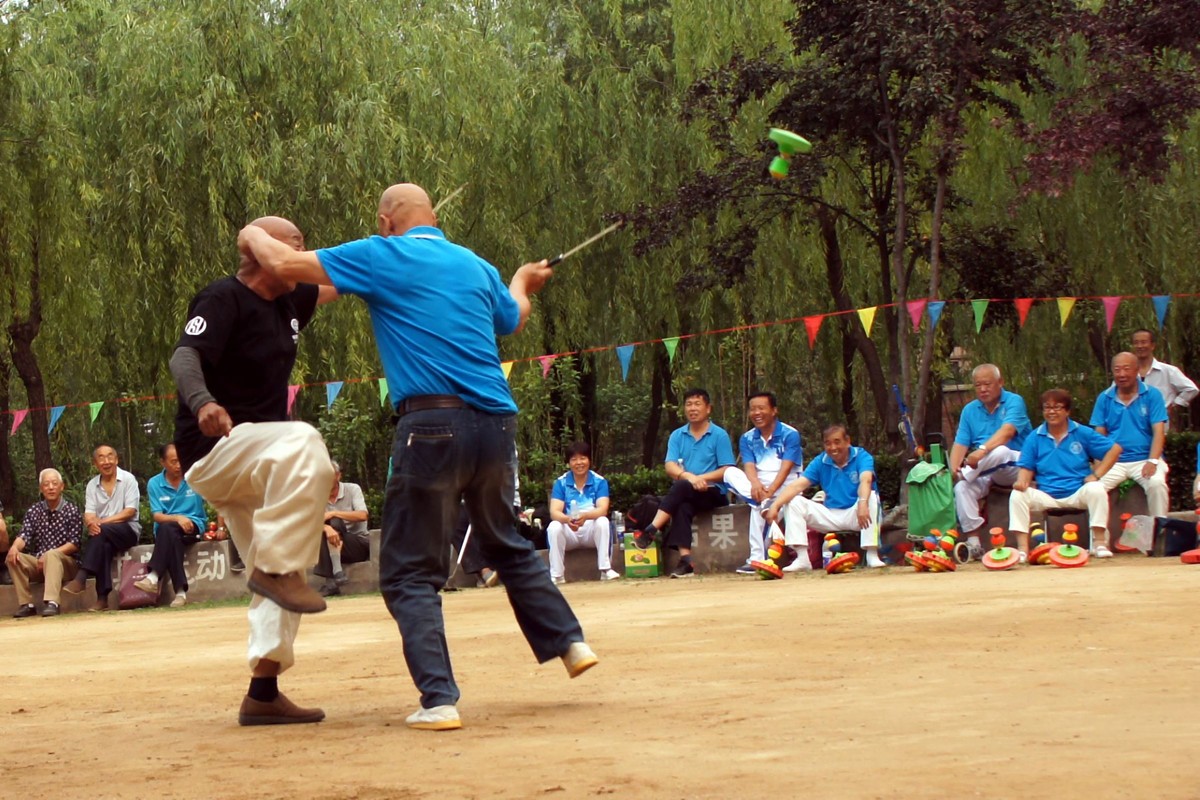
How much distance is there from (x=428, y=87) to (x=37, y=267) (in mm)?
5390

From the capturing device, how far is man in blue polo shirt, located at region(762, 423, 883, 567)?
15047 mm

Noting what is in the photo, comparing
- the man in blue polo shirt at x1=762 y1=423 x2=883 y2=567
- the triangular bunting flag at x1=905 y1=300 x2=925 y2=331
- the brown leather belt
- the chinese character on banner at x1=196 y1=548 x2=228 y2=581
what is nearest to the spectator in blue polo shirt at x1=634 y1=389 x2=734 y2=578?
the man in blue polo shirt at x1=762 y1=423 x2=883 y2=567

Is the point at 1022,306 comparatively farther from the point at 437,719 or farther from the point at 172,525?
the point at 437,719

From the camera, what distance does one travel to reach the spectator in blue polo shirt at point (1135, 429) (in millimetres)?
14234

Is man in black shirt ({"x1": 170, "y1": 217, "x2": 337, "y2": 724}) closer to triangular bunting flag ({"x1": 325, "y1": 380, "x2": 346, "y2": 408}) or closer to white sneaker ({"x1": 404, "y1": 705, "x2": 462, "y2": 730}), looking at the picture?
white sneaker ({"x1": 404, "y1": 705, "x2": 462, "y2": 730})

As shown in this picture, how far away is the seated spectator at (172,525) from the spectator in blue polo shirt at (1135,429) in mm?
8360

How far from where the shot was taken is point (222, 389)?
21.8 feet

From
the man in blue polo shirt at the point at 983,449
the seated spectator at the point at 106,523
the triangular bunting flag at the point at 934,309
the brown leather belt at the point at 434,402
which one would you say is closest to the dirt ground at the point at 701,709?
the brown leather belt at the point at 434,402

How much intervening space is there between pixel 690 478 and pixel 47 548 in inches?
247

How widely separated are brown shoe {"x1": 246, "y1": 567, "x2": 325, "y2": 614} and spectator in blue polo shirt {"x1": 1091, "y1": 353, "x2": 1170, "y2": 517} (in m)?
9.67

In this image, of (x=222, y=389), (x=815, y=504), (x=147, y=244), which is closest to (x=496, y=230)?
(x=147, y=244)

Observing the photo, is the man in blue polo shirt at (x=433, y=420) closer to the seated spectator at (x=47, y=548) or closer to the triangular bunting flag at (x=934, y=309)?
the seated spectator at (x=47, y=548)

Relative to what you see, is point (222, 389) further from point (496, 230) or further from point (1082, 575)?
point (496, 230)

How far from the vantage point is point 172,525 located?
16.3m
